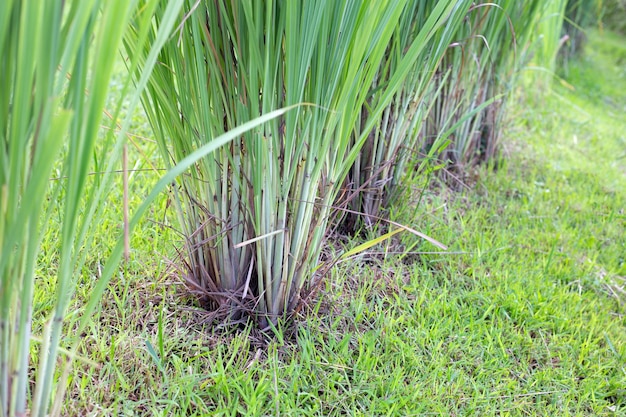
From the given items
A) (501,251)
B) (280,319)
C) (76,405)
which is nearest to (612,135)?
(501,251)

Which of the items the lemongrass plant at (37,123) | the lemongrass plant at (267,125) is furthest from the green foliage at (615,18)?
the lemongrass plant at (37,123)

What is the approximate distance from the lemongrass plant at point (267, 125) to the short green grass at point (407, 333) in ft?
0.43

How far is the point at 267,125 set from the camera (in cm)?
108

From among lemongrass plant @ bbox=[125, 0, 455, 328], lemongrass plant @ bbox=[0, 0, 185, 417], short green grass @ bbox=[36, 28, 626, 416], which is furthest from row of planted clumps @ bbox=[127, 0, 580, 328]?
lemongrass plant @ bbox=[0, 0, 185, 417]

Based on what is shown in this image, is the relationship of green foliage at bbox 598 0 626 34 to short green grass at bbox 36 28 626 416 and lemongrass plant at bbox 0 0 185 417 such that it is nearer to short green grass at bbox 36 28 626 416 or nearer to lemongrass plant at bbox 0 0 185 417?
short green grass at bbox 36 28 626 416

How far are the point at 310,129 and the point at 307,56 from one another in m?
0.19

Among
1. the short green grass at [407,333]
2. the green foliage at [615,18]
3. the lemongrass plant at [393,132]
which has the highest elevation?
the green foliage at [615,18]

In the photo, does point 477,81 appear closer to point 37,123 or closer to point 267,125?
point 267,125

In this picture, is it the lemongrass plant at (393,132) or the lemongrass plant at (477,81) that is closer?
the lemongrass plant at (393,132)

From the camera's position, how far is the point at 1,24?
61cm

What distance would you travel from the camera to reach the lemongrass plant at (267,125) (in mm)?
1013

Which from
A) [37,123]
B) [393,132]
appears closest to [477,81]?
[393,132]

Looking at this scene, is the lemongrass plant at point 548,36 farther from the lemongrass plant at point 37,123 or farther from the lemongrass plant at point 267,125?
the lemongrass plant at point 37,123

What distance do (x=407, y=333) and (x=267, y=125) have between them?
0.69 metres
